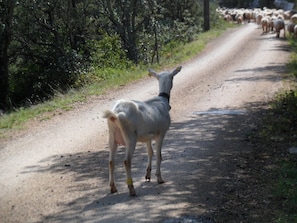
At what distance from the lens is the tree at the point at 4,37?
1636 cm

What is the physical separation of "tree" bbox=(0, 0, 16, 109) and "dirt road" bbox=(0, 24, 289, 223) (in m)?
4.57

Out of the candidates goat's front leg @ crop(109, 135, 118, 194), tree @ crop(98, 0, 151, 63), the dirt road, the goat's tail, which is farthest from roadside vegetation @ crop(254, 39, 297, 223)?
tree @ crop(98, 0, 151, 63)

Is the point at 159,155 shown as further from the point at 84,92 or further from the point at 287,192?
the point at 84,92

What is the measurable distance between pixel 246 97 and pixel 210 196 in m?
7.17

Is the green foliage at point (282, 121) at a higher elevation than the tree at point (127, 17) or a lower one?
lower

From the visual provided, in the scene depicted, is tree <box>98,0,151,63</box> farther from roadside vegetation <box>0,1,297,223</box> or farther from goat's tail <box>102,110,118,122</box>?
goat's tail <box>102,110,118,122</box>

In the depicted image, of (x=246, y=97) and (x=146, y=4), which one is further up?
(x=146, y=4)

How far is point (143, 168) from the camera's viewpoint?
25.6 ft

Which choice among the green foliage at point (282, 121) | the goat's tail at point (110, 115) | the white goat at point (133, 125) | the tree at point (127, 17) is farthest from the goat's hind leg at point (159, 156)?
the tree at point (127, 17)

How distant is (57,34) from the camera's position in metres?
20.6

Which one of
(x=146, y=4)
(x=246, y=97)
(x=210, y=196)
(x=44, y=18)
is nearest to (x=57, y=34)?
(x=44, y=18)

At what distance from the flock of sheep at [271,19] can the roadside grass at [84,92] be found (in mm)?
6149

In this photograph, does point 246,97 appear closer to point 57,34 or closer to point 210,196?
point 210,196

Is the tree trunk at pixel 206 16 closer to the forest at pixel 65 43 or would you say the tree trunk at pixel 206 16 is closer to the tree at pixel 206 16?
the tree at pixel 206 16
